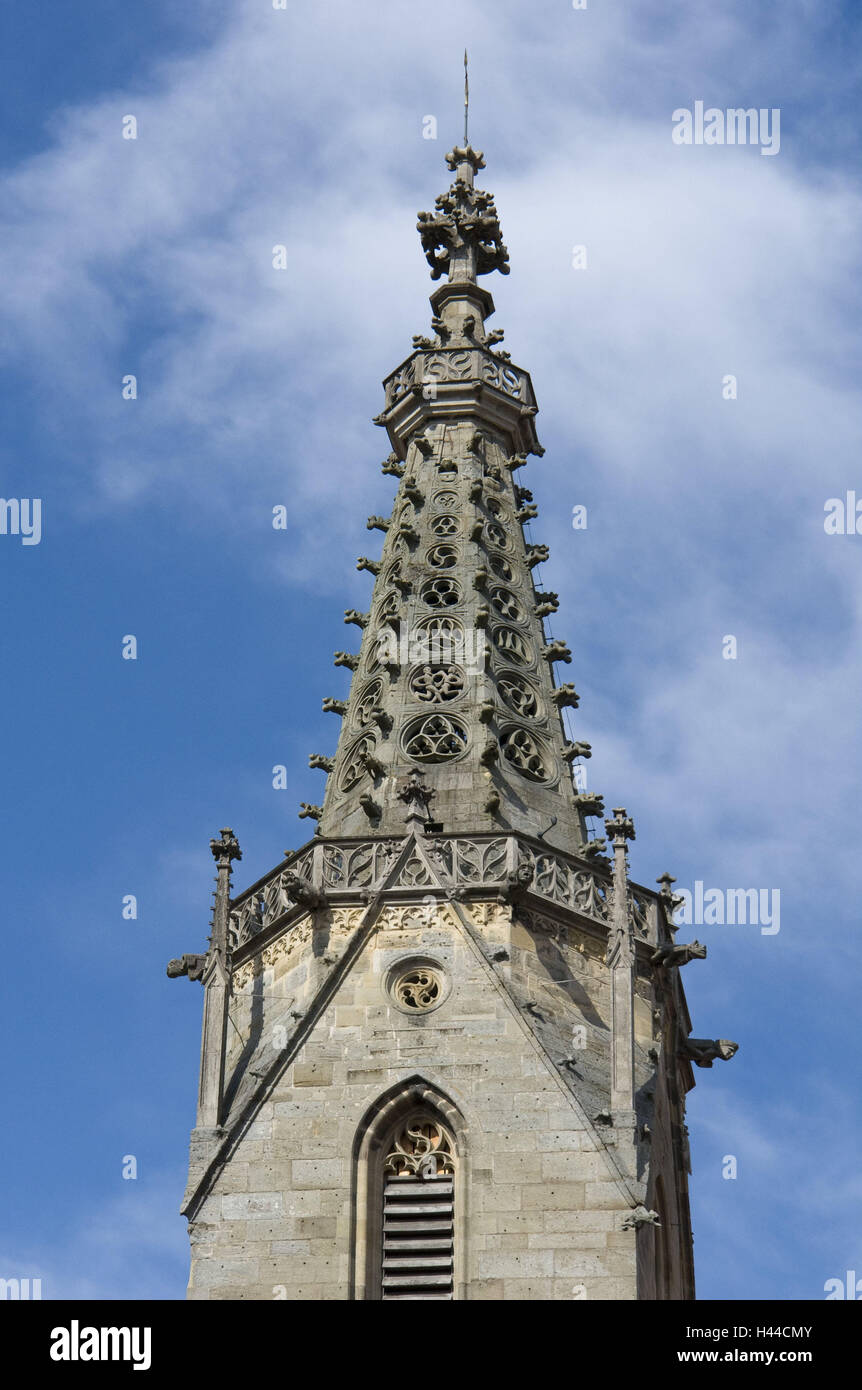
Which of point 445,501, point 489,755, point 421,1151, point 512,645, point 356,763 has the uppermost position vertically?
point 445,501

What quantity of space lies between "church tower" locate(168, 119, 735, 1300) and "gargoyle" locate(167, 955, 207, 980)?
0.05m

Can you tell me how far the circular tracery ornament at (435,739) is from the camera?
4472 cm

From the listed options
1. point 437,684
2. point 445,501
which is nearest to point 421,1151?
point 437,684

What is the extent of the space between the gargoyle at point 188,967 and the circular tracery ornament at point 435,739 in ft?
14.0

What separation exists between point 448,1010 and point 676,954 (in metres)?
3.98

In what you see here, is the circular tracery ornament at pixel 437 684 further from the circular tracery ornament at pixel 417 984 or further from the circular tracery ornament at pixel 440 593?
the circular tracery ornament at pixel 417 984

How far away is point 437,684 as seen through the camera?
45.9m

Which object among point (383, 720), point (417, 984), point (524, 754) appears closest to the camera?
point (417, 984)

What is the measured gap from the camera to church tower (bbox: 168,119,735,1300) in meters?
38.7

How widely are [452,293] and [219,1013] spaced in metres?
16.4

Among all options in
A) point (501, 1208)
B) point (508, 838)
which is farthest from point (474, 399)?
point (501, 1208)

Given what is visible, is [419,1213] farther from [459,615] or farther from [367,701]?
[459,615]

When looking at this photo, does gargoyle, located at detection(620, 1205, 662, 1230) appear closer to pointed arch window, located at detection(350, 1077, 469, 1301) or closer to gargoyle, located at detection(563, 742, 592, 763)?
pointed arch window, located at detection(350, 1077, 469, 1301)
